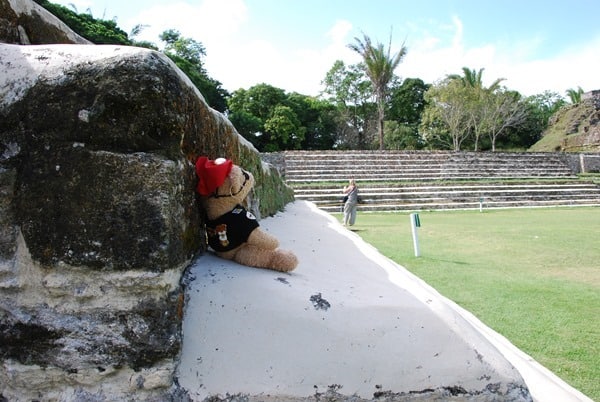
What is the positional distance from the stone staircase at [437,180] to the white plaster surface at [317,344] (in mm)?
13222

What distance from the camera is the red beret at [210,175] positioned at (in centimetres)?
126

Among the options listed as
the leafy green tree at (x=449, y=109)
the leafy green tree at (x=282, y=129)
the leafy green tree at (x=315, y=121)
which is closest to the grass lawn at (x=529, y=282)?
the leafy green tree at (x=449, y=109)

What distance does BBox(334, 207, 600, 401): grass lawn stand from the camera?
2.48 metres

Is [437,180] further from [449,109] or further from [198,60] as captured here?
[198,60]

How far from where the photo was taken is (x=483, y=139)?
3697 centimetres

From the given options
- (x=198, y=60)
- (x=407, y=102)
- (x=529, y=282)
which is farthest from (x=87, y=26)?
(x=407, y=102)

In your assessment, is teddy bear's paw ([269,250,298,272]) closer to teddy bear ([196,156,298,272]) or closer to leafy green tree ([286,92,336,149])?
teddy bear ([196,156,298,272])

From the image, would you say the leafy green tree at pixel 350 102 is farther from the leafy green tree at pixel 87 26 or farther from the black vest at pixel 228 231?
the black vest at pixel 228 231

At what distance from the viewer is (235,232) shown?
4.44 feet

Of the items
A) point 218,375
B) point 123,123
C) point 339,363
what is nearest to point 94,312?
point 218,375

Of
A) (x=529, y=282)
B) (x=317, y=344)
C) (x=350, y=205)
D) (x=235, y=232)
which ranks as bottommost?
(x=529, y=282)

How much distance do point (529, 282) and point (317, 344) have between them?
383 cm

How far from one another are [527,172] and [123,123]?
24.1 m

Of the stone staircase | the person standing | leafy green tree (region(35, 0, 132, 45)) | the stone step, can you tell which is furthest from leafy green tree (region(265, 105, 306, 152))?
the person standing
